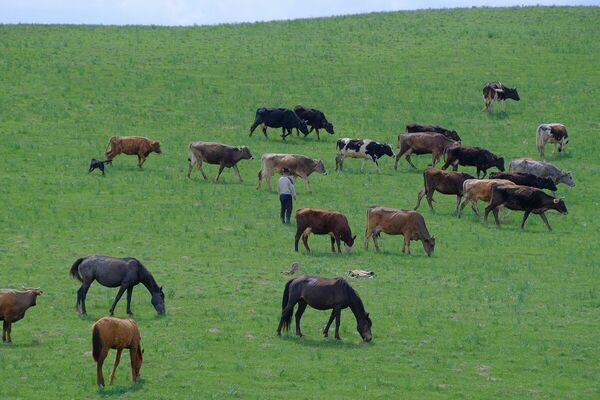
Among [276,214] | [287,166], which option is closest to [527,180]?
[287,166]

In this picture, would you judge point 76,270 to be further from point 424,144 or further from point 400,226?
point 424,144

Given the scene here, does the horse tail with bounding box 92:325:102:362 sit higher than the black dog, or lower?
higher

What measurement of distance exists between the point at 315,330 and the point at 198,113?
2818cm

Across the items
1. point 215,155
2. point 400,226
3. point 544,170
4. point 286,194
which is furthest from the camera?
point 544,170

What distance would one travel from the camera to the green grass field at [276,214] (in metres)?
22.5

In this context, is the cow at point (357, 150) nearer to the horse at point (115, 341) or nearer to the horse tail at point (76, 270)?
the horse tail at point (76, 270)

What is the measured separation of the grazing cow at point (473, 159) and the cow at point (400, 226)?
9.66 m

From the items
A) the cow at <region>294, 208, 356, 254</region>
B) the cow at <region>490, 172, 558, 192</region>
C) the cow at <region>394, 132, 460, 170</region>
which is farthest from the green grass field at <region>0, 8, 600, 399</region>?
the cow at <region>490, 172, 558, 192</region>

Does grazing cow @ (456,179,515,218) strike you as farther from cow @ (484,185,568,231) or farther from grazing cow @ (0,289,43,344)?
grazing cow @ (0,289,43,344)

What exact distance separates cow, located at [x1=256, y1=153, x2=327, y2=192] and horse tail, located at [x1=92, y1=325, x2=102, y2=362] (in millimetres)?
19297

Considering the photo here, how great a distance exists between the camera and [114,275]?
25.5 metres

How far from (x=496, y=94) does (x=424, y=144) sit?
11.8m

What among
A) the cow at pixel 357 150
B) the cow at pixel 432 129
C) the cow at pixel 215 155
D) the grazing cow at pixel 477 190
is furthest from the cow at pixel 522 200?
the cow at pixel 432 129

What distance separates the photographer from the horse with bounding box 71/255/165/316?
1003 inches
